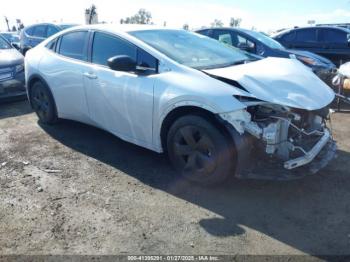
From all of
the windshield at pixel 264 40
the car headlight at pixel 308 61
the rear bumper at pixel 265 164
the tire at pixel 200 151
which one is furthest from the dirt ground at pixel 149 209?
the windshield at pixel 264 40

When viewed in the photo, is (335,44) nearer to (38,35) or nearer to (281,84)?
(281,84)

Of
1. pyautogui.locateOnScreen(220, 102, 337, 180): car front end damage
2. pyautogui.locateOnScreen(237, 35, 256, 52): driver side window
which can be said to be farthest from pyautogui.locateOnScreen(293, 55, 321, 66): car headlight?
pyautogui.locateOnScreen(220, 102, 337, 180): car front end damage

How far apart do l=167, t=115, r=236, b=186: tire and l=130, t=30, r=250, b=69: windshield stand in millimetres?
685

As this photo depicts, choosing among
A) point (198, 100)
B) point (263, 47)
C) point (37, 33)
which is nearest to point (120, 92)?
point (198, 100)

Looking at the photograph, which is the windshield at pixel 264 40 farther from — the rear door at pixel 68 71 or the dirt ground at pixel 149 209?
the rear door at pixel 68 71

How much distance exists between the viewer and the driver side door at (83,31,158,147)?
3.93 metres

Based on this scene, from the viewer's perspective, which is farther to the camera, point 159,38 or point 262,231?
point 159,38

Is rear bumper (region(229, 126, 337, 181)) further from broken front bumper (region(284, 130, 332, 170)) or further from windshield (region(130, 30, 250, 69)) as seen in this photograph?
windshield (region(130, 30, 250, 69))

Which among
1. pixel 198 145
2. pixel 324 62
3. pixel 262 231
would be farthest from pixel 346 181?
pixel 324 62

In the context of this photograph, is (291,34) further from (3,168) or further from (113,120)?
(3,168)

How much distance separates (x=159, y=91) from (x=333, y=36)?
30.4 feet

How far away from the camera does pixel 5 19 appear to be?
40.6m

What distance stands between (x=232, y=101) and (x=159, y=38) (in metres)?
1.45

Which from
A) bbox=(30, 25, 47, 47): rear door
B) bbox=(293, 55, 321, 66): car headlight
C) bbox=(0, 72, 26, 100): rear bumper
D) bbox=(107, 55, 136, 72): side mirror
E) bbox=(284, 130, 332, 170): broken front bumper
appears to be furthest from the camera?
bbox=(30, 25, 47, 47): rear door
